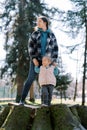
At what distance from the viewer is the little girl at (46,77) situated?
6.27m

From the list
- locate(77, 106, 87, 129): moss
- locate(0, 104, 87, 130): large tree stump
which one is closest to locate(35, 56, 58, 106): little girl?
locate(0, 104, 87, 130): large tree stump

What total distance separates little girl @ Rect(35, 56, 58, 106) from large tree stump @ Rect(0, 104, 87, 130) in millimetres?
457

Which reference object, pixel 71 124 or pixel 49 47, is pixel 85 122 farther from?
pixel 49 47

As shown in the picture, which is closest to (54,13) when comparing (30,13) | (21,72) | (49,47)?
(30,13)

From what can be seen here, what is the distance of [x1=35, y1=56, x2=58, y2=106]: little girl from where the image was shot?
6266 millimetres

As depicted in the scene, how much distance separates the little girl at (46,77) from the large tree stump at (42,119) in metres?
0.46

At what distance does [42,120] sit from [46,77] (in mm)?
846

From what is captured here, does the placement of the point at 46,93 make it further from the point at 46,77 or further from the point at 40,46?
the point at 40,46

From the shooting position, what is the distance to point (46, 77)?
6297mm

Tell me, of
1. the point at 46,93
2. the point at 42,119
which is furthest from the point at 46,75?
the point at 42,119

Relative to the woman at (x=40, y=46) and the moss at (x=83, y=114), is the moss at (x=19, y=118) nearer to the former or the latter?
the woman at (x=40, y=46)

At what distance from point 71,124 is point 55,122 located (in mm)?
274

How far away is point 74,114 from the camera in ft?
20.2

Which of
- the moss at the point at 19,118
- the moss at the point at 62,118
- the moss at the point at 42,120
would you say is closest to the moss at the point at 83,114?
the moss at the point at 62,118
